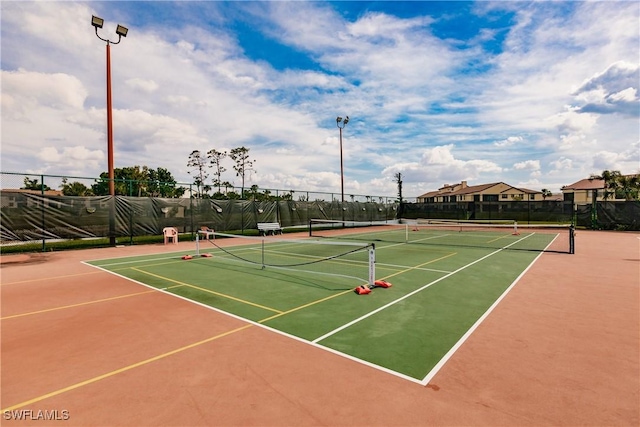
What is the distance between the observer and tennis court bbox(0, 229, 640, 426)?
3.26 metres

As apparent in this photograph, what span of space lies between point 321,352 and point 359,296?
114 inches

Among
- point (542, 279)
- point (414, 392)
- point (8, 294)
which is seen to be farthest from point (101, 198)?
point (542, 279)

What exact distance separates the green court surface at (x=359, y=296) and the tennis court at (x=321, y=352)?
0.05 meters

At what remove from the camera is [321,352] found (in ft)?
14.7

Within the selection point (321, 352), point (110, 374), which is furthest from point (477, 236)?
point (110, 374)

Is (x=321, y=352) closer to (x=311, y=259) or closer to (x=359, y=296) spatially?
(x=359, y=296)

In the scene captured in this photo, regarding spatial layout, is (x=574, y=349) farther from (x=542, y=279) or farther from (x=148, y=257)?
(x=148, y=257)

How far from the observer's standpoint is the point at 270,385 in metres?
3.69

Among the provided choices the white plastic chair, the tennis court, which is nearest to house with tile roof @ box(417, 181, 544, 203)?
the white plastic chair

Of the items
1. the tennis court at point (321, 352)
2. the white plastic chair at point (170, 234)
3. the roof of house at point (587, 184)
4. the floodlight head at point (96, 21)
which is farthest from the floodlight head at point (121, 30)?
the roof of house at point (587, 184)

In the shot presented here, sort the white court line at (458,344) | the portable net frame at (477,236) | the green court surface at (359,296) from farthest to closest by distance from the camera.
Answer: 1. the portable net frame at (477,236)
2. the green court surface at (359,296)
3. the white court line at (458,344)

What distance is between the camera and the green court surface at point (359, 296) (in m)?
4.75

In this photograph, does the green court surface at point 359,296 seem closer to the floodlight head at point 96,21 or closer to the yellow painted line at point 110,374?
the yellow painted line at point 110,374

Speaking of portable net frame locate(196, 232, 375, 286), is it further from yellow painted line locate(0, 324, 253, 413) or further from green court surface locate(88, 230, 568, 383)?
yellow painted line locate(0, 324, 253, 413)
